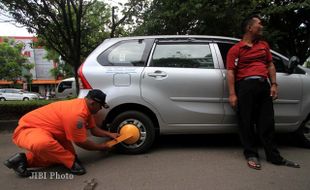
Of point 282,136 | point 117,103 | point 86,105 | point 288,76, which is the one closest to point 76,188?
point 86,105

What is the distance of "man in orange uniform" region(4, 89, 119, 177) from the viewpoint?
12.4 ft

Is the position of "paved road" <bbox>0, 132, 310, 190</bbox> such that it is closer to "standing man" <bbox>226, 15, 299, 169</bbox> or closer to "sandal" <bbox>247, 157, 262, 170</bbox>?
"sandal" <bbox>247, 157, 262, 170</bbox>

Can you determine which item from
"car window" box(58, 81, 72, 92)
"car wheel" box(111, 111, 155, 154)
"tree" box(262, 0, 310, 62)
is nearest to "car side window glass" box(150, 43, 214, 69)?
"car wheel" box(111, 111, 155, 154)

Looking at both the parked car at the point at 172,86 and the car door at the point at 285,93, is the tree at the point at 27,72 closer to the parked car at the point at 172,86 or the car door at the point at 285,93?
the parked car at the point at 172,86

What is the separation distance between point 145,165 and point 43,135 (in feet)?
4.31

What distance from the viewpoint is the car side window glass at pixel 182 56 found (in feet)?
15.8

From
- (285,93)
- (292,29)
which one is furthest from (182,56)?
(292,29)

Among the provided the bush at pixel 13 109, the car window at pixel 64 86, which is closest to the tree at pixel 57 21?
the bush at pixel 13 109

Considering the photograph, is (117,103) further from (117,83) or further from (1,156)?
(1,156)

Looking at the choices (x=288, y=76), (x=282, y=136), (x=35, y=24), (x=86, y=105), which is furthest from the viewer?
(x=35, y=24)

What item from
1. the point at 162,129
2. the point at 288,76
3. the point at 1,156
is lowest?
the point at 1,156

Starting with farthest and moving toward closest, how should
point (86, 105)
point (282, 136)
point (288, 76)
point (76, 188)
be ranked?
point (282, 136)
point (288, 76)
point (86, 105)
point (76, 188)

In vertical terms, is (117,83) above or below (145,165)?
above

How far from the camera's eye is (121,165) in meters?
4.31
